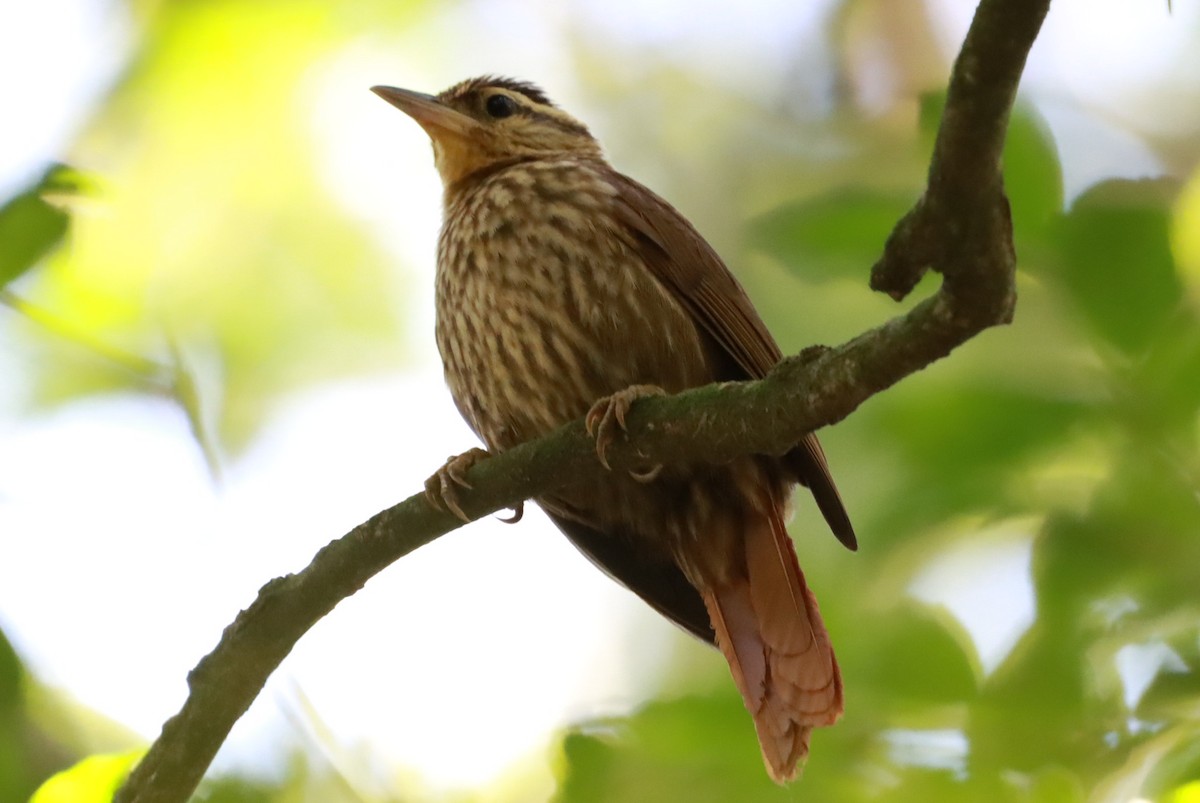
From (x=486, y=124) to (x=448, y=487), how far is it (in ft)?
5.27

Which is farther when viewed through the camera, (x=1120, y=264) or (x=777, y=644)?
(x=777, y=644)

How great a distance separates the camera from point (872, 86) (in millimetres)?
4660

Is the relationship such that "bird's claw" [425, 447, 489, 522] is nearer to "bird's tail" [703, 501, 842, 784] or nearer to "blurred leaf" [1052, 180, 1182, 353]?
"bird's tail" [703, 501, 842, 784]

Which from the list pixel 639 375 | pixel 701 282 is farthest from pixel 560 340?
pixel 701 282

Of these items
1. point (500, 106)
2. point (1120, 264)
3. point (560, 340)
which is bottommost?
point (1120, 264)

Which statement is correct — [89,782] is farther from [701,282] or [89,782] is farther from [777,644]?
[701,282]

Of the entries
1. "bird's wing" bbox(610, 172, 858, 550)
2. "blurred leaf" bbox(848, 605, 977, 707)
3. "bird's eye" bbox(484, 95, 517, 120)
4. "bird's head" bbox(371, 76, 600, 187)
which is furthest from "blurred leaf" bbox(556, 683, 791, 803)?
"bird's eye" bbox(484, 95, 517, 120)

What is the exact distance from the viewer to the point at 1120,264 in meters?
2.15

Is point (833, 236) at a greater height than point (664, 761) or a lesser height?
greater

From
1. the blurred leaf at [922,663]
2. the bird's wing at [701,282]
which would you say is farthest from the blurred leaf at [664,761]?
the bird's wing at [701,282]

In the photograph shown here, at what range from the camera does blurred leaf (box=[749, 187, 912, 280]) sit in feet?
7.97

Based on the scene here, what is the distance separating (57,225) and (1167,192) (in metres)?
1.92

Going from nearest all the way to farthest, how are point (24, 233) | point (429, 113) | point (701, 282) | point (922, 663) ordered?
point (922, 663) < point (24, 233) < point (701, 282) < point (429, 113)

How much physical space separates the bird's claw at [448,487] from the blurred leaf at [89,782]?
2.27ft
